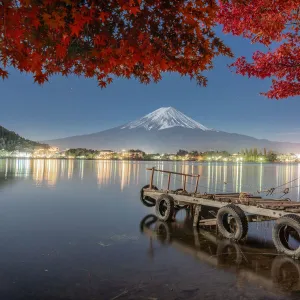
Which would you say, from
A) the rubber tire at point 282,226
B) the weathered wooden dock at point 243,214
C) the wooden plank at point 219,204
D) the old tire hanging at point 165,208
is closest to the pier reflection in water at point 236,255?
the rubber tire at point 282,226

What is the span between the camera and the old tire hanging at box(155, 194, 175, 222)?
1725 cm

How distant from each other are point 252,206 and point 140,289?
21.2ft

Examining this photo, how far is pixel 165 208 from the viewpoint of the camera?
60.0ft

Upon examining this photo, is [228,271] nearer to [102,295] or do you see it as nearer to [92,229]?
[102,295]

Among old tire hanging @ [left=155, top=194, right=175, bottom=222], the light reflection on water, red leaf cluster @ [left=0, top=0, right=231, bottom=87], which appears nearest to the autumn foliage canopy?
red leaf cluster @ [left=0, top=0, right=231, bottom=87]

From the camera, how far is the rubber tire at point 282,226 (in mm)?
10539

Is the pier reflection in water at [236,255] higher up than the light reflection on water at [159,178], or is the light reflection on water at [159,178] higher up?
the pier reflection in water at [236,255]

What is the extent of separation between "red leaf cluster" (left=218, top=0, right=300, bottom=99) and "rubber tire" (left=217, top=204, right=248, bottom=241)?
4517mm

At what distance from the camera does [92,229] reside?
15.5 metres

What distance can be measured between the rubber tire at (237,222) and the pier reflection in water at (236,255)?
0.31m

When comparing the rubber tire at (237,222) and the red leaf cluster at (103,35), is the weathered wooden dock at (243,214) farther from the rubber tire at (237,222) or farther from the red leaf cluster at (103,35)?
the red leaf cluster at (103,35)

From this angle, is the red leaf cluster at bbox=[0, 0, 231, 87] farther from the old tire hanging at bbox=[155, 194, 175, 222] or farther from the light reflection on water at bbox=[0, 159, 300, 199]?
the light reflection on water at bbox=[0, 159, 300, 199]

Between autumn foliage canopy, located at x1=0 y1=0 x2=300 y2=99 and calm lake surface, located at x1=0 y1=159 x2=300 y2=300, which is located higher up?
autumn foliage canopy, located at x1=0 y1=0 x2=300 y2=99

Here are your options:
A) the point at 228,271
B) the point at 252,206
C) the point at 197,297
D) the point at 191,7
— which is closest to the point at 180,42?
the point at 191,7
